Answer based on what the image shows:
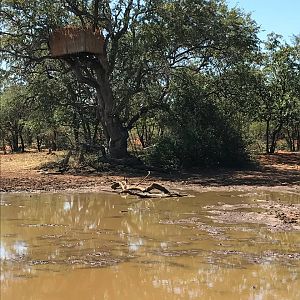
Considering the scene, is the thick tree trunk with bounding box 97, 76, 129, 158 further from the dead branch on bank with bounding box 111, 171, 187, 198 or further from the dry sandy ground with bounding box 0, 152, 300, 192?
the dead branch on bank with bounding box 111, 171, 187, 198

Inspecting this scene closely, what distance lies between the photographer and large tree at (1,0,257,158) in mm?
20859

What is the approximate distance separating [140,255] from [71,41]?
14697 mm

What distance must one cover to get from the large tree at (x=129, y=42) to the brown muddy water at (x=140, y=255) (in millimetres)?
10828

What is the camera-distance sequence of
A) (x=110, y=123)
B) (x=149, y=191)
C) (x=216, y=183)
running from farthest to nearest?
1. (x=110, y=123)
2. (x=216, y=183)
3. (x=149, y=191)

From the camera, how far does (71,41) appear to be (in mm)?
20359

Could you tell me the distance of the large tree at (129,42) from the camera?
20.9m

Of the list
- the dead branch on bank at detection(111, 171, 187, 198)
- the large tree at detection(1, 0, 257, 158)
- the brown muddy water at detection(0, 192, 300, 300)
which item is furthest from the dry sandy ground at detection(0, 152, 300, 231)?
the large tree at detection(1, 0, 257, 158)

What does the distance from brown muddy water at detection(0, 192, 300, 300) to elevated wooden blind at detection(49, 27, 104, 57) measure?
32.4 ft

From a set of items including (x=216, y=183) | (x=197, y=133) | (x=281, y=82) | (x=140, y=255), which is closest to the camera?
(x=140, y=255)

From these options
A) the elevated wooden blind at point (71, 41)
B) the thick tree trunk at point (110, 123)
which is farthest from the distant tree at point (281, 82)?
the elevated wooden blind at point (71, 41)

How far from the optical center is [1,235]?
867 cm

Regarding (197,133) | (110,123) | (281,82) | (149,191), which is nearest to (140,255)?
(149,191)

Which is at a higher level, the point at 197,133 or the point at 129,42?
the point at 129,42

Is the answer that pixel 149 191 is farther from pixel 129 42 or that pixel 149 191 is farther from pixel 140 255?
pixel 129 42
